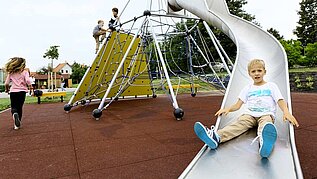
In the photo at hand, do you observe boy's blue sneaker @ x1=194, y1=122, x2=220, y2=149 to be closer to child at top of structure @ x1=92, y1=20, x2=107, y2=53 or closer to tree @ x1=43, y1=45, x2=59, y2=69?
child at top of structure @ x1=92, y1=20, x2=107, y2=53

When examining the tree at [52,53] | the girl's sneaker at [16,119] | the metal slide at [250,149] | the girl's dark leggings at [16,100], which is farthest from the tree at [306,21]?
the girl's sneaker at [16,119]

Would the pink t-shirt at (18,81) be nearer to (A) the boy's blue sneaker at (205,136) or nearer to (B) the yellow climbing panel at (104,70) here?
(B) the yellow climbing panel at (104,70)

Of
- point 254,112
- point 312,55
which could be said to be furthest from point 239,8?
point 254,112

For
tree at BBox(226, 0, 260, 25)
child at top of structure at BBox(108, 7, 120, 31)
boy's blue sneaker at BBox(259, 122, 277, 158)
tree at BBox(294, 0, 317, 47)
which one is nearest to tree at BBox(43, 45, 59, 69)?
child at top of structure at BBox(108, 7, 120, 31)

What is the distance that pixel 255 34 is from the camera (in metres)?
5.70

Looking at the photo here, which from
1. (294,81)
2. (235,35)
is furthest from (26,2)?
(294,81)

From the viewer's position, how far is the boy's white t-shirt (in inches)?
112

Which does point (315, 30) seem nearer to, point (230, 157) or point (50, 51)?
point (50, 51)

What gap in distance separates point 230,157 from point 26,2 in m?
13.5

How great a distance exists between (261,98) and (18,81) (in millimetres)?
4487

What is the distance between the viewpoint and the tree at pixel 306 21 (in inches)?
1623

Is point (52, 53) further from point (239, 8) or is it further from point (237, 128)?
point (237, 128)

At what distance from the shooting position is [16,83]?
491 cm

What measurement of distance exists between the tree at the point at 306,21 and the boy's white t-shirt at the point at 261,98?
4498 cm
